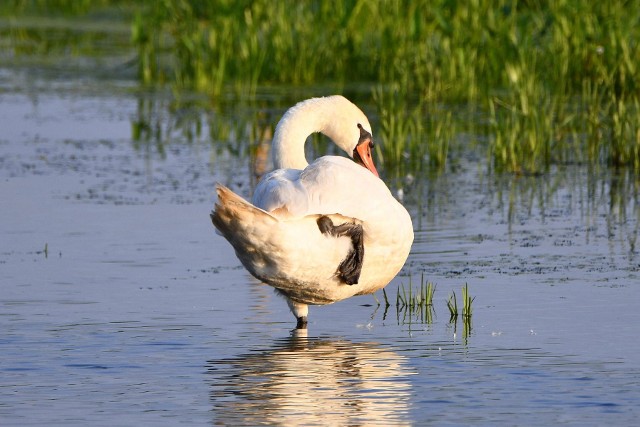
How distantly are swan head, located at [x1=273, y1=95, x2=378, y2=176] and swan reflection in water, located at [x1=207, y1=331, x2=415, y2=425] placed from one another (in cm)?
106

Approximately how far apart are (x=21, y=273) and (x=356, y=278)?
7.34ft

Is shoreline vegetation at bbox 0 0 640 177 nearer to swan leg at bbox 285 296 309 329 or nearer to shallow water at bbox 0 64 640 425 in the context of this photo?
shallow water at bbox 0 64 640 425

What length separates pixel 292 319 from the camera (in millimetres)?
6953

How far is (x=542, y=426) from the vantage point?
5.03 meters

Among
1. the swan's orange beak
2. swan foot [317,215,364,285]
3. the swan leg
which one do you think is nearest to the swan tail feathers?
swan foot [317,215,364,285]

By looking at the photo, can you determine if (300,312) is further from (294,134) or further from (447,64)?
(447,64)

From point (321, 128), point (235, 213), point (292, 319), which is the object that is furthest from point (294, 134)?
point (235, 213)

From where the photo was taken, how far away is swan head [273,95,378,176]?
7.21 metres

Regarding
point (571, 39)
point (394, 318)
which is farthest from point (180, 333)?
point (571, 39)

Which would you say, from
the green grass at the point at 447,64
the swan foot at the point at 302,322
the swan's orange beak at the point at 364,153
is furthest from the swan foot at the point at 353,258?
the green grass at the point at 447,64

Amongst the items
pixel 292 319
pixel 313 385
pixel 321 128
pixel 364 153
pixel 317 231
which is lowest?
pixel 313 385

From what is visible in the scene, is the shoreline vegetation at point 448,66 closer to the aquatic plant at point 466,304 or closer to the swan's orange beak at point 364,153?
the swan's orange beak at point 364,153

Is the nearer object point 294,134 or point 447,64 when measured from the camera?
point 294,134

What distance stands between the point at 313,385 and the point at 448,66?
869 cm
